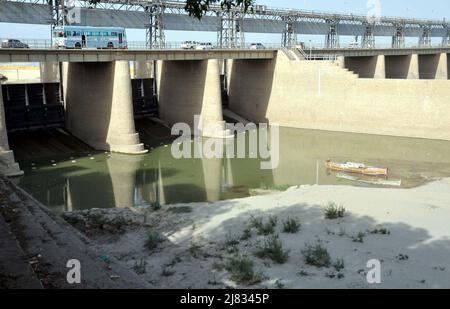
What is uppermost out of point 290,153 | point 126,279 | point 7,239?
point 7,239

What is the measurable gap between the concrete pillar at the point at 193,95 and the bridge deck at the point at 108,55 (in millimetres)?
1388

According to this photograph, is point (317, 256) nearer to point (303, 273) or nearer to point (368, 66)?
point (303, 273)

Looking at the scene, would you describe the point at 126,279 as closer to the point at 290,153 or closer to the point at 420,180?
the point at 420,180

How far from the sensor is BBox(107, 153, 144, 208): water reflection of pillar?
23.1 meters

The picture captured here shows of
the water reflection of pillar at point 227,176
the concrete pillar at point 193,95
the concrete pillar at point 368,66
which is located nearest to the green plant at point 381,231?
the water reflection of pillar at point 227,176

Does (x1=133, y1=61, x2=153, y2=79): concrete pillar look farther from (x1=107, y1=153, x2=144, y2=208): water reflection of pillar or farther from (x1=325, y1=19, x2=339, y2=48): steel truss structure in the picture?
(x1=325, y1=19, x2=339, y2=48): steel truss structure

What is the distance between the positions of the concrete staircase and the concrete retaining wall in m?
31.7

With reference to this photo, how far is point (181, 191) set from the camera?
24.4m

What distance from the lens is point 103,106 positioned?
109ft

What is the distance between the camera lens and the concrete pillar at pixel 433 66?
69125 mm

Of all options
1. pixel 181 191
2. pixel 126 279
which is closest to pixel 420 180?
pixel 181 191

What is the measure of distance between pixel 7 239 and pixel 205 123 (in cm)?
3073

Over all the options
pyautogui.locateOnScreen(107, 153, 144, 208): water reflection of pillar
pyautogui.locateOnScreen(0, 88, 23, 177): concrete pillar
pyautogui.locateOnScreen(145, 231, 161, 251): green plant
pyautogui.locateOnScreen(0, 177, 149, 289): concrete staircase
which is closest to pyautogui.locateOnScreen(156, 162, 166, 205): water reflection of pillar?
pyautogui.locateOnScreen(107, 153, 144, 208): water reflection of pillar

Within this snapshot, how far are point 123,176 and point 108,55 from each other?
8949 mm
